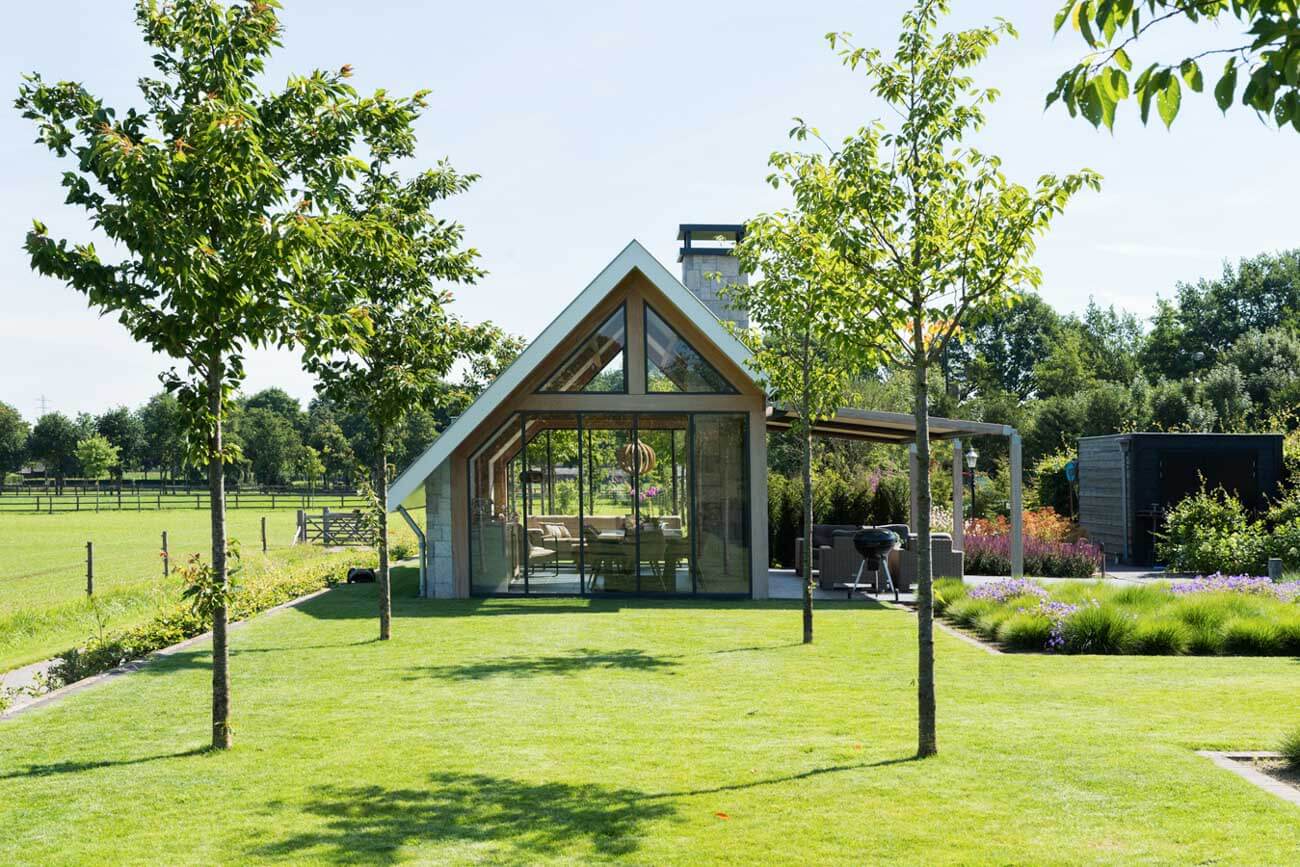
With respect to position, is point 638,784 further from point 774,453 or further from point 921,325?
point 774,453

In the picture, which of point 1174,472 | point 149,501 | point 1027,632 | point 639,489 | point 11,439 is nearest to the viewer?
point 1027,632

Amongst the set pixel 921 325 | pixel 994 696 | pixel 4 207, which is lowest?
pixel 994 696

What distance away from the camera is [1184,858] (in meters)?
4.83

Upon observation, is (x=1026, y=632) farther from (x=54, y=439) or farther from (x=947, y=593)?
(x=54, y=439)

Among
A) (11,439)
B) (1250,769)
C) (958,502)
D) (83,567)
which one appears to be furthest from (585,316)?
(11,439)

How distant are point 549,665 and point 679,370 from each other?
266 inches

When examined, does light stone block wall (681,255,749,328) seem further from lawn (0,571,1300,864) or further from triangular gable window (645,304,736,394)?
lawn (0,571,1300,864)

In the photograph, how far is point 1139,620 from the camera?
37.3 feet

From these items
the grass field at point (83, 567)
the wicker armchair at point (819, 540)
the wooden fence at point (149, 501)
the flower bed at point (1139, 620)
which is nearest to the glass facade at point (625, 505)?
the wicker armchair at point (819, 540)

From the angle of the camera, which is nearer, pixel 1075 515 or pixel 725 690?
pixel 725 690

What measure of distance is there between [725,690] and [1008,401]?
1695 inches

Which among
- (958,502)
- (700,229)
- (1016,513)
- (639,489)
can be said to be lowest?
(1016,513)

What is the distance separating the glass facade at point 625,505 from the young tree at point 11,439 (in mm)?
86116

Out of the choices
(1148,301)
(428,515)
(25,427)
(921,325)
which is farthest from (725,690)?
(25,427)
